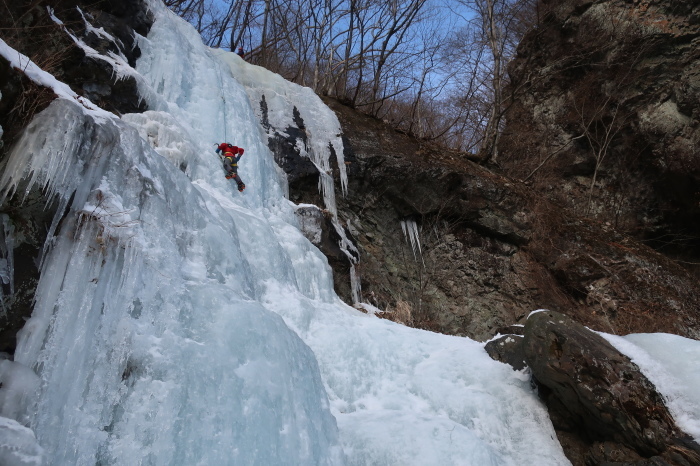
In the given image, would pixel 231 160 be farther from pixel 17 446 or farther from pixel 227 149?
pixel 17 446

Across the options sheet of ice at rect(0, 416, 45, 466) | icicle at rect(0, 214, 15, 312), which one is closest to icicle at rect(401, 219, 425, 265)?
icicle at rect(0, 214, 15, 312)

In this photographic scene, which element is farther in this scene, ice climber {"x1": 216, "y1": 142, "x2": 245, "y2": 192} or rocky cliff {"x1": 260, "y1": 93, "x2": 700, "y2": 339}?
rocky cliff {"x1": 260, "y1": 93, "x2": 700, "y2": 339}

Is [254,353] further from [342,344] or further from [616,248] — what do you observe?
[616,248]

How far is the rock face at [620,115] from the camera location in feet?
33.1

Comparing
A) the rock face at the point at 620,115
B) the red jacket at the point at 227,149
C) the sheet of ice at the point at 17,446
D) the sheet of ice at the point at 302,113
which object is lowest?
the sheet of ice at the point at 17,446

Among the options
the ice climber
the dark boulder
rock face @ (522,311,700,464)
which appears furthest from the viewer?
the ice climber

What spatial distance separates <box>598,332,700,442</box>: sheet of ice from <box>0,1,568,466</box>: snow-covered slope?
37.7 inches

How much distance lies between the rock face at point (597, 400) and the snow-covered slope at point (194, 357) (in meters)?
0.24

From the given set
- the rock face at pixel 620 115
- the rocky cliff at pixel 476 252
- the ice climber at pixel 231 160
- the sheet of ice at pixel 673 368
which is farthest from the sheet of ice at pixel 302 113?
the sheet of ice at pixel 673 368

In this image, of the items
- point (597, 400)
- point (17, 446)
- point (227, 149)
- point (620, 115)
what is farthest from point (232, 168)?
point (620, 115)

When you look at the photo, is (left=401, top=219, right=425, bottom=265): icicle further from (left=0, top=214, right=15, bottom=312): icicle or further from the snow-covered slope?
(left=0, top=214, right=15, bottom=312): icicle

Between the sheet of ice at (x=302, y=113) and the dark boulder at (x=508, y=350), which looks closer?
the dark boulder at (x=508, y=350)

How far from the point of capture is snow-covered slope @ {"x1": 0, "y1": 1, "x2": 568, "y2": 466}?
7.87ft

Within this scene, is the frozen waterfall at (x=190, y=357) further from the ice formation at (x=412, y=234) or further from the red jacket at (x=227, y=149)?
the ice formation at (x=412, y=234)
